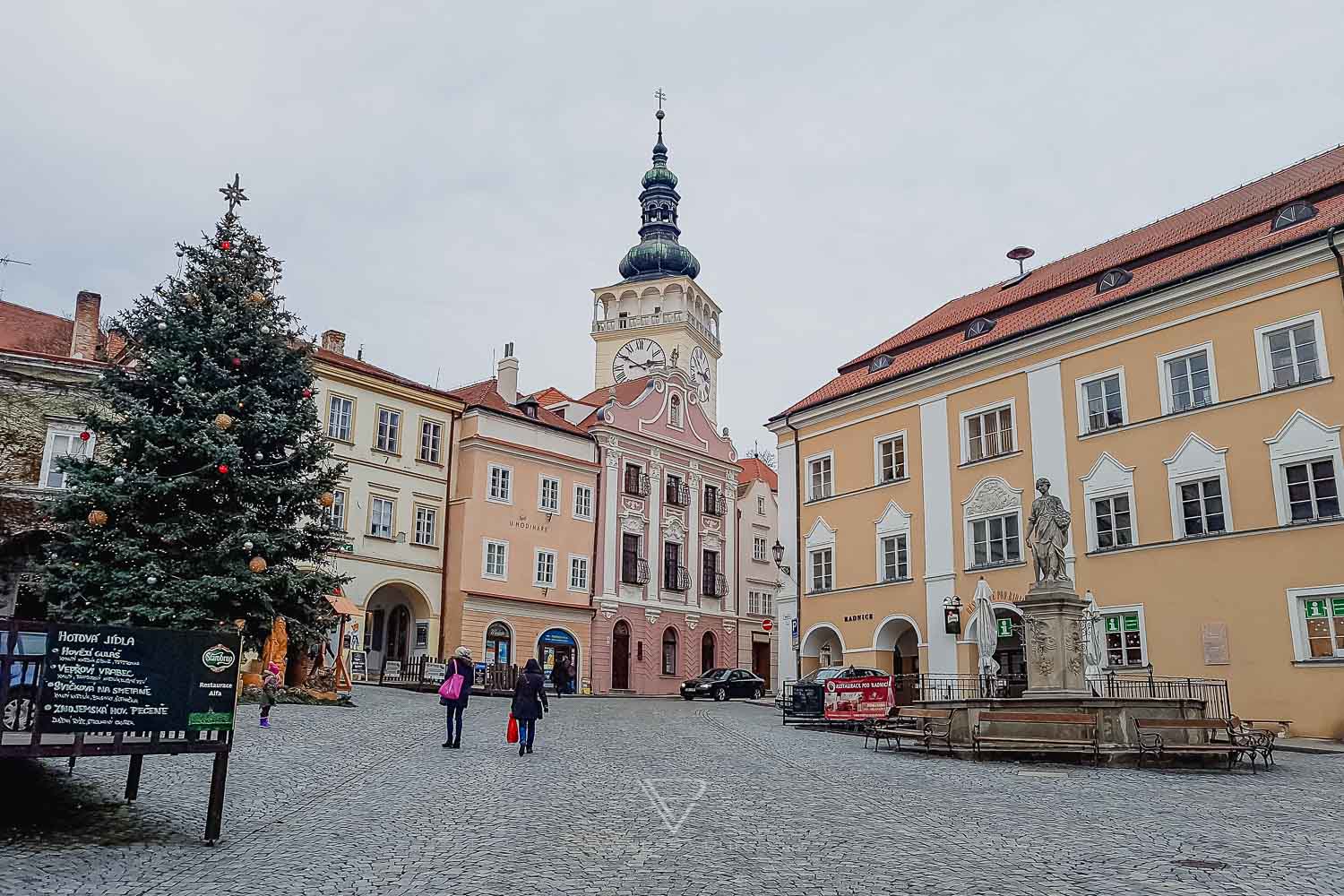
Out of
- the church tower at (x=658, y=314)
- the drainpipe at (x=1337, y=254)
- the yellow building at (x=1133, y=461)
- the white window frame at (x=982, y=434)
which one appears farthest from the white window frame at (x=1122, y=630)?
the church tower at (x=658, y=314)

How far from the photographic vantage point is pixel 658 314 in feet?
228

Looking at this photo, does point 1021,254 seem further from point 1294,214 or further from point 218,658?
point 218,658

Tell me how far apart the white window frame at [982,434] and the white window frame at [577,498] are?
19.4 meters

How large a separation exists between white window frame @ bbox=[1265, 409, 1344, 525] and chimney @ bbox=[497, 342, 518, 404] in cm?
3165

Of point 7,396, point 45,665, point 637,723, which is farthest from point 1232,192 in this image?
point 7,396

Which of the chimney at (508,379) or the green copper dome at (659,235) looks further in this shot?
the green copper dome at (659,235)

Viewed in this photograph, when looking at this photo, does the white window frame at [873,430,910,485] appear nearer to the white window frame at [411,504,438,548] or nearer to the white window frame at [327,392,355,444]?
the white window frame at [411,504,438,548]

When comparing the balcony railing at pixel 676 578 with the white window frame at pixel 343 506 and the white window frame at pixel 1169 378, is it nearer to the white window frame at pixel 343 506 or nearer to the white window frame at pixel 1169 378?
the white window frame at pixel 343 506

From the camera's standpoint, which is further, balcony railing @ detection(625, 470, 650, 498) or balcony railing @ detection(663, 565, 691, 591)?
balcony railing @ detection(663, 565, 691, 591)

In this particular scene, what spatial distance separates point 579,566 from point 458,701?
28203 mm

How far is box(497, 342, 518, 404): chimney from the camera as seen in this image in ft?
159

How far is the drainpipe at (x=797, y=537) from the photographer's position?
3650 cm

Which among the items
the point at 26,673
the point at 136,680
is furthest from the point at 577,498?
the point at 26,673

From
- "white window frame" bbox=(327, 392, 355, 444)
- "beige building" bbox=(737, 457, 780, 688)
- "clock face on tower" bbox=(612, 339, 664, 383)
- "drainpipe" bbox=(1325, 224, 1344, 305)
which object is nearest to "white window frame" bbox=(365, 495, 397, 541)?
"white window frame" bbox=(327, 392, 355, 444)
